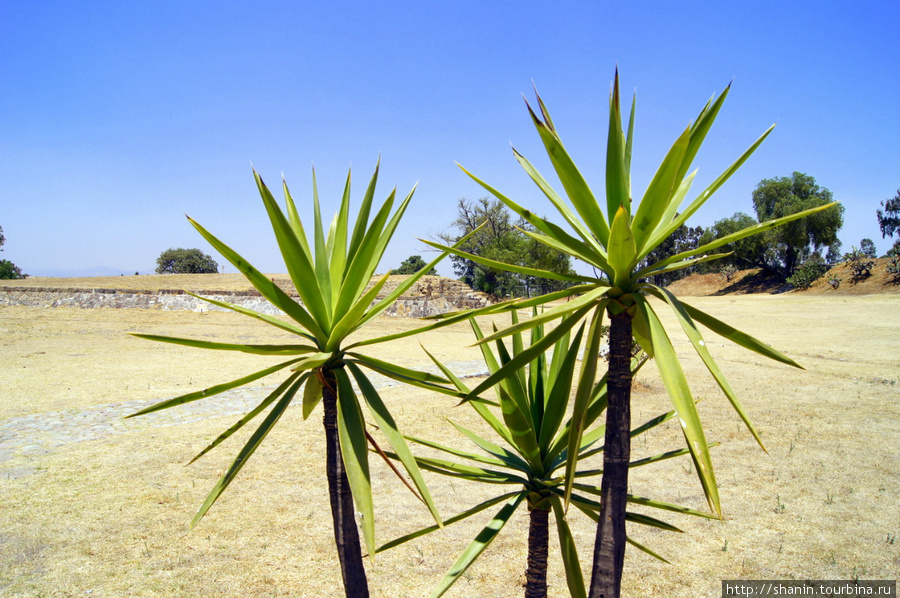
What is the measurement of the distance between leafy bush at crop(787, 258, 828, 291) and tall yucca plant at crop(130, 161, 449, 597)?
3542 cm

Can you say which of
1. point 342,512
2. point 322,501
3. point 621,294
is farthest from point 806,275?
point 342,512

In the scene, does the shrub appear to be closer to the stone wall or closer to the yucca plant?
the stone wall

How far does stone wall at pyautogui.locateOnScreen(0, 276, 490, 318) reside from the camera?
20109 mm

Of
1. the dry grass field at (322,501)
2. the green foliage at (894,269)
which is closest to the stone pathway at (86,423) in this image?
the dry grass field at (322,501)

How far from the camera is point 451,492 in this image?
4.86 m

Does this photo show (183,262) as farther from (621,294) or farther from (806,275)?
(621,294)

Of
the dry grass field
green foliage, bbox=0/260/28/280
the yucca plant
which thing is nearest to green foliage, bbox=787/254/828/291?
the dry grass field

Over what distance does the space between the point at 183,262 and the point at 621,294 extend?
59281 millimetres

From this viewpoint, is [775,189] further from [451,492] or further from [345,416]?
[345,416]

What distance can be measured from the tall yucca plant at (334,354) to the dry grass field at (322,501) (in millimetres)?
847

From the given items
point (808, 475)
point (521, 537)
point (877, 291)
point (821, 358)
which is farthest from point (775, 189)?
point (521, 537)

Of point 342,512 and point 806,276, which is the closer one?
point 342,512

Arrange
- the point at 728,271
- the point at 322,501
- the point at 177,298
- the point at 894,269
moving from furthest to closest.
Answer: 1. the point at 728,271
2. the point at 894,269
3. the point at 177,298
4. the point at 322,501

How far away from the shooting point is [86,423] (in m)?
6.68
